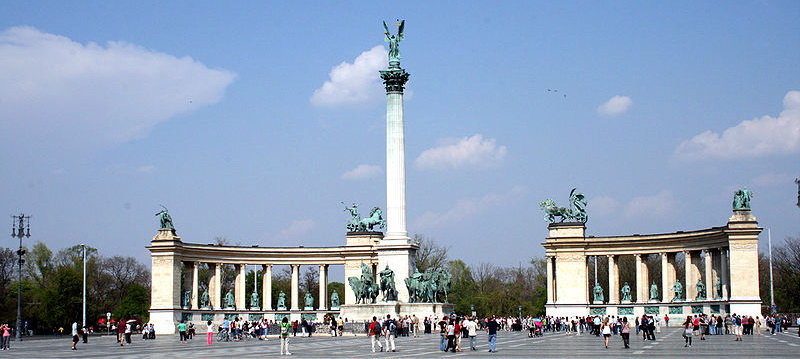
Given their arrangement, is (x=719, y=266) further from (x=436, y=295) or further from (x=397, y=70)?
(x=397, y=70)

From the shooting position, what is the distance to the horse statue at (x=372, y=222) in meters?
110

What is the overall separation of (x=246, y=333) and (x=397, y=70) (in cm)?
2443

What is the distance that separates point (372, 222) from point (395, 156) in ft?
87.9

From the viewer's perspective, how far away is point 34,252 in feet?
431

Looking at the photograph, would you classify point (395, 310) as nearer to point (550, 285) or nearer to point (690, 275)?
point (550, 285)

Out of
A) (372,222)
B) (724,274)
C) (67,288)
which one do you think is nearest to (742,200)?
(724,274)

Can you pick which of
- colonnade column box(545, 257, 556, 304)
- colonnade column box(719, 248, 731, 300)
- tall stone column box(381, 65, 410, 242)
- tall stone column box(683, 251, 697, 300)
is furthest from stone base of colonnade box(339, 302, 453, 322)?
tall stone column box(683, 251, 697, 300)

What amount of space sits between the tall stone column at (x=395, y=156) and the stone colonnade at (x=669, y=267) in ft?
78.3

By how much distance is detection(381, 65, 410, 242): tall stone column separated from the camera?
83188 mm

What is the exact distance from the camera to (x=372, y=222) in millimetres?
109625

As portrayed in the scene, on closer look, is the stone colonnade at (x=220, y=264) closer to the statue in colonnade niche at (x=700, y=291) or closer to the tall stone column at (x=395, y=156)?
the tall stone column at (x=395, y=156)

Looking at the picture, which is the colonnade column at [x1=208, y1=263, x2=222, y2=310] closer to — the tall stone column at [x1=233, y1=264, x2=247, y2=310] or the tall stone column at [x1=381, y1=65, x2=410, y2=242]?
the tall stone column at [x1=233, y1=264, x2=247, y2=310]

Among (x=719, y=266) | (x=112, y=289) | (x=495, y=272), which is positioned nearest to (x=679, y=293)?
(x=719, y=266)

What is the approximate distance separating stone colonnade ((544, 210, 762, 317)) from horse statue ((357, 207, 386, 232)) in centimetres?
1867
